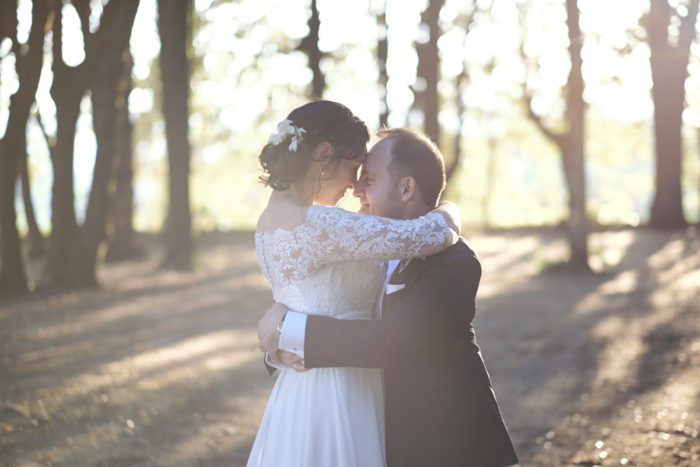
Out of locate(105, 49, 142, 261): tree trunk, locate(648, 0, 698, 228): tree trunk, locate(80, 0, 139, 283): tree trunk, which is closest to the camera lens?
locate(80, 0, 139, 283): tree trunk

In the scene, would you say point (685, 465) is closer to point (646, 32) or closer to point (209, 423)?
point (209, 423)

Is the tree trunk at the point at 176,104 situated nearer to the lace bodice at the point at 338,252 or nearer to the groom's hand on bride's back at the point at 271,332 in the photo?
the lace bodice at the point at 338,252

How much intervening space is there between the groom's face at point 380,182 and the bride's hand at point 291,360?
27.9 inches

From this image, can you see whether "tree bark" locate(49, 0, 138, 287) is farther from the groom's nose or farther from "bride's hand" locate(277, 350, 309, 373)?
"bride's hand" locate(277, 350, 309, 373)

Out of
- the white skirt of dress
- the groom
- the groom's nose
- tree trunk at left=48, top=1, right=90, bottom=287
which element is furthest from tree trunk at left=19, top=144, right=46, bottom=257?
the groom

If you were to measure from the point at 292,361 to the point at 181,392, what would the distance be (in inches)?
211

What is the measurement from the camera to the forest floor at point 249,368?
5887 millimetres

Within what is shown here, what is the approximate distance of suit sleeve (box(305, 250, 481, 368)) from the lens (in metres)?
2.67

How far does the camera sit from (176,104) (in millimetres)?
17969

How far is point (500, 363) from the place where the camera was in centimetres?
868

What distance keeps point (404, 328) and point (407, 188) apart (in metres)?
0.64

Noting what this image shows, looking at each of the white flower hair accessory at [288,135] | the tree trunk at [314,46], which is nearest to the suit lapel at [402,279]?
the white flower hair accessory at [288,135]

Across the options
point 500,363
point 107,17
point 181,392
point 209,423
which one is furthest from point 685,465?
point 107,17

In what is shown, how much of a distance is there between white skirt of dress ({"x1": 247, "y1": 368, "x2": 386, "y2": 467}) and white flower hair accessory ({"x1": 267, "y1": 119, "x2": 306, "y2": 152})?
945mm
